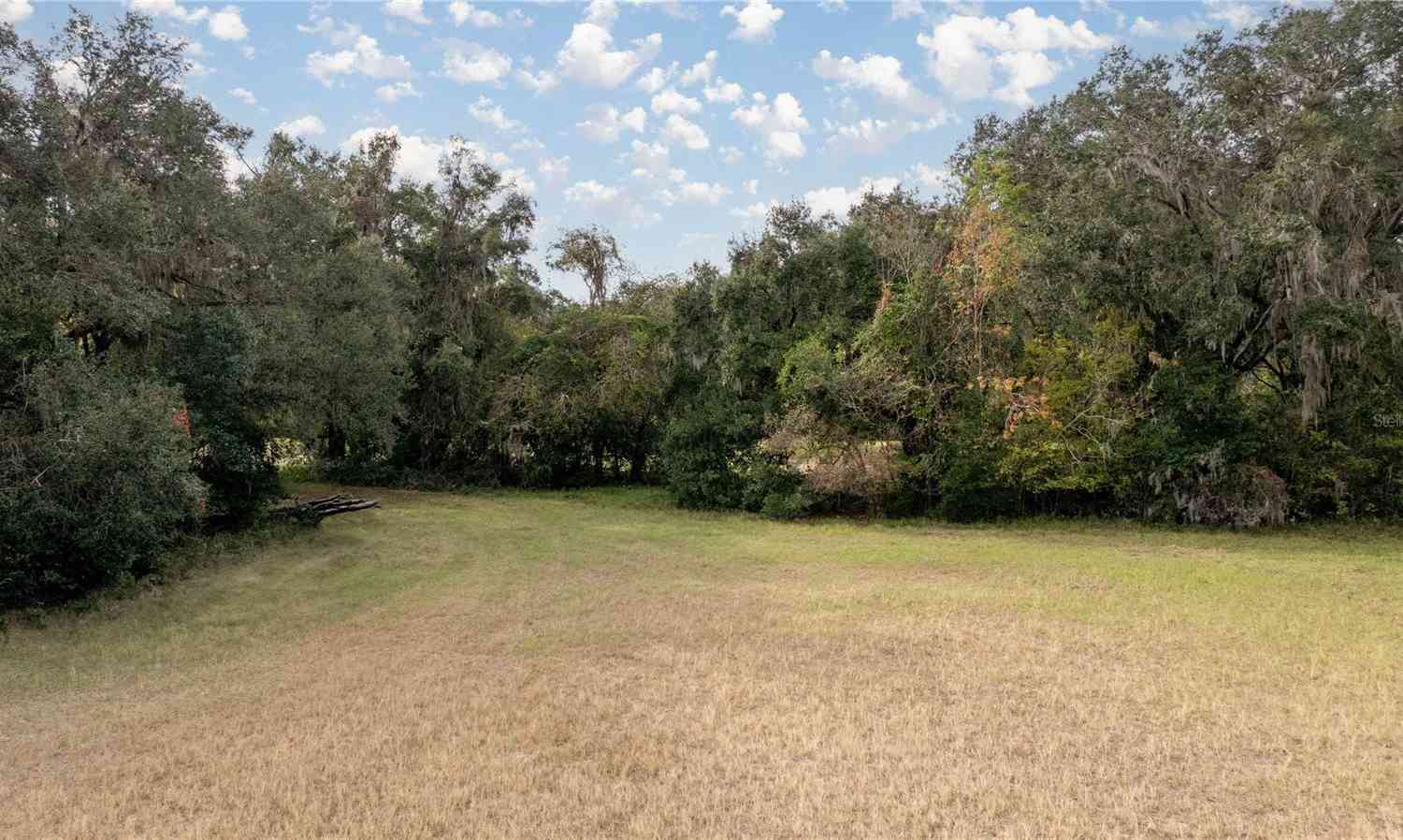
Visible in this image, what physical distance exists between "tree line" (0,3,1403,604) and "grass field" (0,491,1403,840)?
10.1 ft

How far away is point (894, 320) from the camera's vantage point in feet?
60.5

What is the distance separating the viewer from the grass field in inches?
210

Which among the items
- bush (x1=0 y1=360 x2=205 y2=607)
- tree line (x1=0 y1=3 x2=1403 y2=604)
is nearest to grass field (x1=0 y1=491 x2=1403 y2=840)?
bush (x1=0 y1=360 x2=205 y2=607)

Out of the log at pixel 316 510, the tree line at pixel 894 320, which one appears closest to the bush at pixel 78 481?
the tree line at pixel 894 320

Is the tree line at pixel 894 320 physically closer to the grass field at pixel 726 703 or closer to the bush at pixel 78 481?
the bush at pixel 78 481

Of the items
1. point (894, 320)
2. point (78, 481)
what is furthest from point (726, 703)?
point (894, 320)

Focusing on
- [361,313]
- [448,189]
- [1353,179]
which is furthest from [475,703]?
[448,189]

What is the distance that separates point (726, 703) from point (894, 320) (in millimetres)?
12809

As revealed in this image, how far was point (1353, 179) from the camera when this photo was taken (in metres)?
14.9

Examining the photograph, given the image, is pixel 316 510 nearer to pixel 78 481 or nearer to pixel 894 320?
pixel 78 481

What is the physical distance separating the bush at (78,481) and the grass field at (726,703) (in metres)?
0.72

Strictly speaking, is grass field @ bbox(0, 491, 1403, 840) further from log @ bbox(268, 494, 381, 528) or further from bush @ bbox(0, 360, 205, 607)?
log @ bbox(268, 494, 381, 528)

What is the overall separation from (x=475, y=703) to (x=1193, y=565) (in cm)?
1150

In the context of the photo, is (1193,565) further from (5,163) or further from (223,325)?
(5,163)
